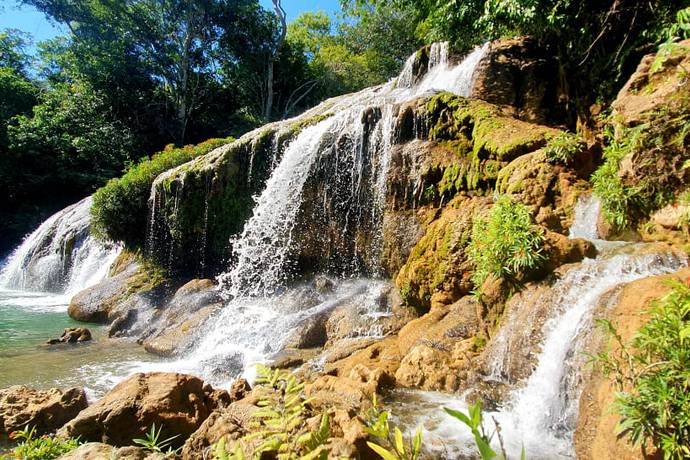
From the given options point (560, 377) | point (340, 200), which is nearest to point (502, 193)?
point (560, 377)

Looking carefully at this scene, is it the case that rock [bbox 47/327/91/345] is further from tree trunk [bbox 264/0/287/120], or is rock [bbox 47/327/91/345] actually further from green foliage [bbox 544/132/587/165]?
tree trunk [bbox 264/0/287/120]

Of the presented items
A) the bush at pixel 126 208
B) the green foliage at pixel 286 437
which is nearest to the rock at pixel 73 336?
the bush at pixel 126 208

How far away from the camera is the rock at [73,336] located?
8.79m

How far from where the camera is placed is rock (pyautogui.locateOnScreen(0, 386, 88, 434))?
13.9 ft

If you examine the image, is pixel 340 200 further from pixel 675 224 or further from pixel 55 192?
pixel 55 192

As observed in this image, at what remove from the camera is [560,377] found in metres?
4.00

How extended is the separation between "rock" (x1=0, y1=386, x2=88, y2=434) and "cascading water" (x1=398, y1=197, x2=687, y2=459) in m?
3.80

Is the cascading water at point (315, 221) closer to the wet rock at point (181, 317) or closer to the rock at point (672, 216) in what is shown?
the wet rock at point (181, 317)

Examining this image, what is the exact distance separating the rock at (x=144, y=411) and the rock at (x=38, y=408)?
0.55 metres

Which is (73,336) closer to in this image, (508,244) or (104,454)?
(104,454)

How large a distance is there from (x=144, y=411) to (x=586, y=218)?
6224 mm

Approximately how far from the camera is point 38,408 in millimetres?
→ 4348

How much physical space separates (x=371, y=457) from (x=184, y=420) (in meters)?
2.52

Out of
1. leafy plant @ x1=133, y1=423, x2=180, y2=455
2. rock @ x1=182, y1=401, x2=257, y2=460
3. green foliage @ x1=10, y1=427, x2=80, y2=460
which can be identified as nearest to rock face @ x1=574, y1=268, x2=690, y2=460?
rock @ x1=182, y1=401, x2=257, y2=460
